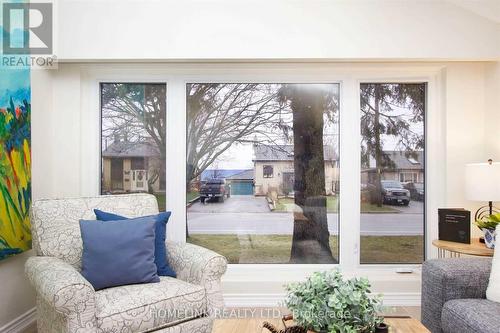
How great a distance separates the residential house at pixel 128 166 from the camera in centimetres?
328

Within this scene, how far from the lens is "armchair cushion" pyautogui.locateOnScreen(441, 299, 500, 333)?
1734mm

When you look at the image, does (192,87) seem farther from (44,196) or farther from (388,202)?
(388,202)

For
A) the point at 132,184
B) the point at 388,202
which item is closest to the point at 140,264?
the point at 132,184

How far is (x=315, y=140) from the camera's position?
128 inches

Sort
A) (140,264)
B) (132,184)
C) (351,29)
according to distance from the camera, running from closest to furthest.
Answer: (140,264)
(351,29)
(132,184)

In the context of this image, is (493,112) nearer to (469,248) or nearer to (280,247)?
(469,248)

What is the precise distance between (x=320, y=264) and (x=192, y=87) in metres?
1.86

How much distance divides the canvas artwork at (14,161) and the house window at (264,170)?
3.93 ft

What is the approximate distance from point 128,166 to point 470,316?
2.66 metres

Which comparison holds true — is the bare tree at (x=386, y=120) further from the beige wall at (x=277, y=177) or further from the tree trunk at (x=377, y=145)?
the beige wall at (x=277, y=177)

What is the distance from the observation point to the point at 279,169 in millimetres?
3283

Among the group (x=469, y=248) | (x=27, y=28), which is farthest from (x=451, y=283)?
(x=27, y=28)

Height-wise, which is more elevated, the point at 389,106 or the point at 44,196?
the point at 389,106

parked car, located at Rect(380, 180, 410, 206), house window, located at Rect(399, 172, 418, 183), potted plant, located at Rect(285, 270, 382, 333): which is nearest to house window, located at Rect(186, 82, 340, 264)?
parked car, located at Rect(380, 180, 410, 206)
